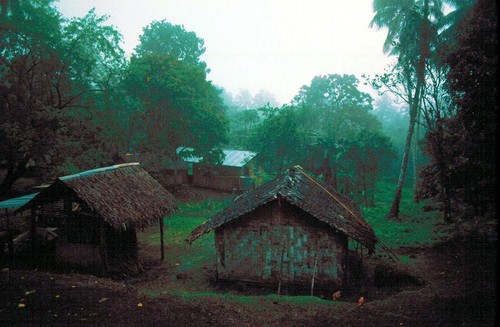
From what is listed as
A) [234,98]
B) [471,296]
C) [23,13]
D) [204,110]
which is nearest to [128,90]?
[204,110]

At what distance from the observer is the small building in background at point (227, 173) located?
29.5m

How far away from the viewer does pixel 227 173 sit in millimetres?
30219

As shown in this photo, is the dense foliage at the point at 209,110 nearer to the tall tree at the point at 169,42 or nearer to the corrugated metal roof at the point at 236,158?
the corrugated metal roof at the point at 236,158

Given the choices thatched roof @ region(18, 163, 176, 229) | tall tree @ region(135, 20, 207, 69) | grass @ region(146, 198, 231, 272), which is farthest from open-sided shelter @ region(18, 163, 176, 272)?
tall tree @ region(135, 20, 207, 69)

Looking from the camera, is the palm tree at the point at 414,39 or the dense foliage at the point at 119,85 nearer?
the palm tree at the point at 414,39

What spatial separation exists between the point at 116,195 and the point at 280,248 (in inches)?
252

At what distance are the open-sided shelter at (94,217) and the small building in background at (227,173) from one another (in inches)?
608

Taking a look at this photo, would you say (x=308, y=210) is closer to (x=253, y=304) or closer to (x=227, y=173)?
(x=253, y=304)

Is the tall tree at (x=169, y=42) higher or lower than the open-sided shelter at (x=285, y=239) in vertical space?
higher

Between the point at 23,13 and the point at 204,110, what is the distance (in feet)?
51.9

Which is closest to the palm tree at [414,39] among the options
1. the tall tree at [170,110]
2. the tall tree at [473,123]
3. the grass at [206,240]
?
the grass at [206,240]

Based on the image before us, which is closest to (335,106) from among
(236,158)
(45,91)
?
(236,158)

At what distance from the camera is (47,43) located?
25625 millimetres

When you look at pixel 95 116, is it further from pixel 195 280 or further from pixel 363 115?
pixel 363 115
